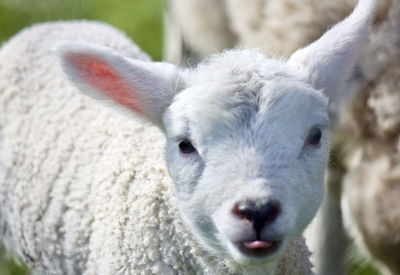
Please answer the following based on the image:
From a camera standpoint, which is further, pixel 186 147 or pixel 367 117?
pixel 367 117

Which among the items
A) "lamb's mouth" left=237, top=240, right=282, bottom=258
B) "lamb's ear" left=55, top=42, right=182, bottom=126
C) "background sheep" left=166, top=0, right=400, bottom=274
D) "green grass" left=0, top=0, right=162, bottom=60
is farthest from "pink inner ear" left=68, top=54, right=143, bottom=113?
"green grass" left=0, top=0, right=162, bottom=60

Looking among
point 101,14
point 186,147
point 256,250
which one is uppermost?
point 101,14

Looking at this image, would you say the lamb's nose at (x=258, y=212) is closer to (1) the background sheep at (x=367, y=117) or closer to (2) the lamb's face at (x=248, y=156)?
(2) the lamb's face at (x=248, y=156)

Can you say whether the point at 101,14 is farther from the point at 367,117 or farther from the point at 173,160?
the point at 173,160

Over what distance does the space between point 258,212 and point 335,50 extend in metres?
0.86

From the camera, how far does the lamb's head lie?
7.74ft

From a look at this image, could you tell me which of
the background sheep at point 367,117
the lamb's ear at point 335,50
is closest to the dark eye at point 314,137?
the lamb's ear at point 335,50

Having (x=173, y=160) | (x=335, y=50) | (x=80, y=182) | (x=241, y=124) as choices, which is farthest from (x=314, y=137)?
Result: (x=80, y=182)

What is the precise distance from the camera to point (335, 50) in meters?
2.80

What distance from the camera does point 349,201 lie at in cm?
394

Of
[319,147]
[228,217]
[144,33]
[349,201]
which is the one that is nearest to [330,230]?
[349,201]

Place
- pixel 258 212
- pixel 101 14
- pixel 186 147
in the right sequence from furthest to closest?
pixel 101 14
pixel 186 147
pixel 258 212

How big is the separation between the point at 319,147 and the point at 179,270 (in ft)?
2.51

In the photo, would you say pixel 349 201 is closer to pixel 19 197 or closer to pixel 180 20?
pixel 19 197
